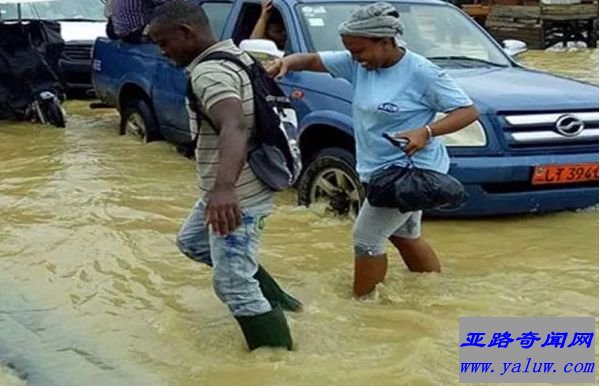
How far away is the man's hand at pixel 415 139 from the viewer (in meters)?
4.85

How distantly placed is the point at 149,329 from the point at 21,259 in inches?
64.4

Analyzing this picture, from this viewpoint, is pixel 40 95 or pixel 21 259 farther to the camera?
pixel 40 95

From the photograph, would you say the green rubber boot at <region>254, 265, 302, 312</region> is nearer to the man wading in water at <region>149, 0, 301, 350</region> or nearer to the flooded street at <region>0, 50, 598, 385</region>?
the flooded street at <region>0, 50, 598, 385</region>

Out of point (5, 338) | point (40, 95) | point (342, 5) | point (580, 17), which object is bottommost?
point (580, 17)

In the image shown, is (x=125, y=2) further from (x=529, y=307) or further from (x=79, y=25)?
(x=529, y=307)

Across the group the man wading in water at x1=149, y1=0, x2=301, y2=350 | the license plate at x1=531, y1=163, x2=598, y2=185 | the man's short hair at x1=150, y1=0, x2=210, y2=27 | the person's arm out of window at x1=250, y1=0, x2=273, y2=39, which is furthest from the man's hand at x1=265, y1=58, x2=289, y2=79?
the person's arm out of window at x1=250, y1=0, x2=273, y2=39

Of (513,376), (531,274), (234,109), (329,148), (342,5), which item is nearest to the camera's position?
(234,109)

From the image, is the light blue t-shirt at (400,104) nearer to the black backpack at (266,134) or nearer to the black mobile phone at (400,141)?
the black mobile phone at (400,141)

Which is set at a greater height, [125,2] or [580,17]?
[125,2]

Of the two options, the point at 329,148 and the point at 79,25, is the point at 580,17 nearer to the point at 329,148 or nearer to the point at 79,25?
the point at 79,25

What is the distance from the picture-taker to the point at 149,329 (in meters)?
5.15

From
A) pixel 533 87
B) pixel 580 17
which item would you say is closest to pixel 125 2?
pixel 533 87

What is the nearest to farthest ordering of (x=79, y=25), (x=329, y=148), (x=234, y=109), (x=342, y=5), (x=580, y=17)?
(x=234, y=109) < (x=329, y=148) < (x=342, y=5) < (x=79, y=25) < (x=580, y=17)

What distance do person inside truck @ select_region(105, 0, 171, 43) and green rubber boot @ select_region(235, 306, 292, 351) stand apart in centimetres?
583
